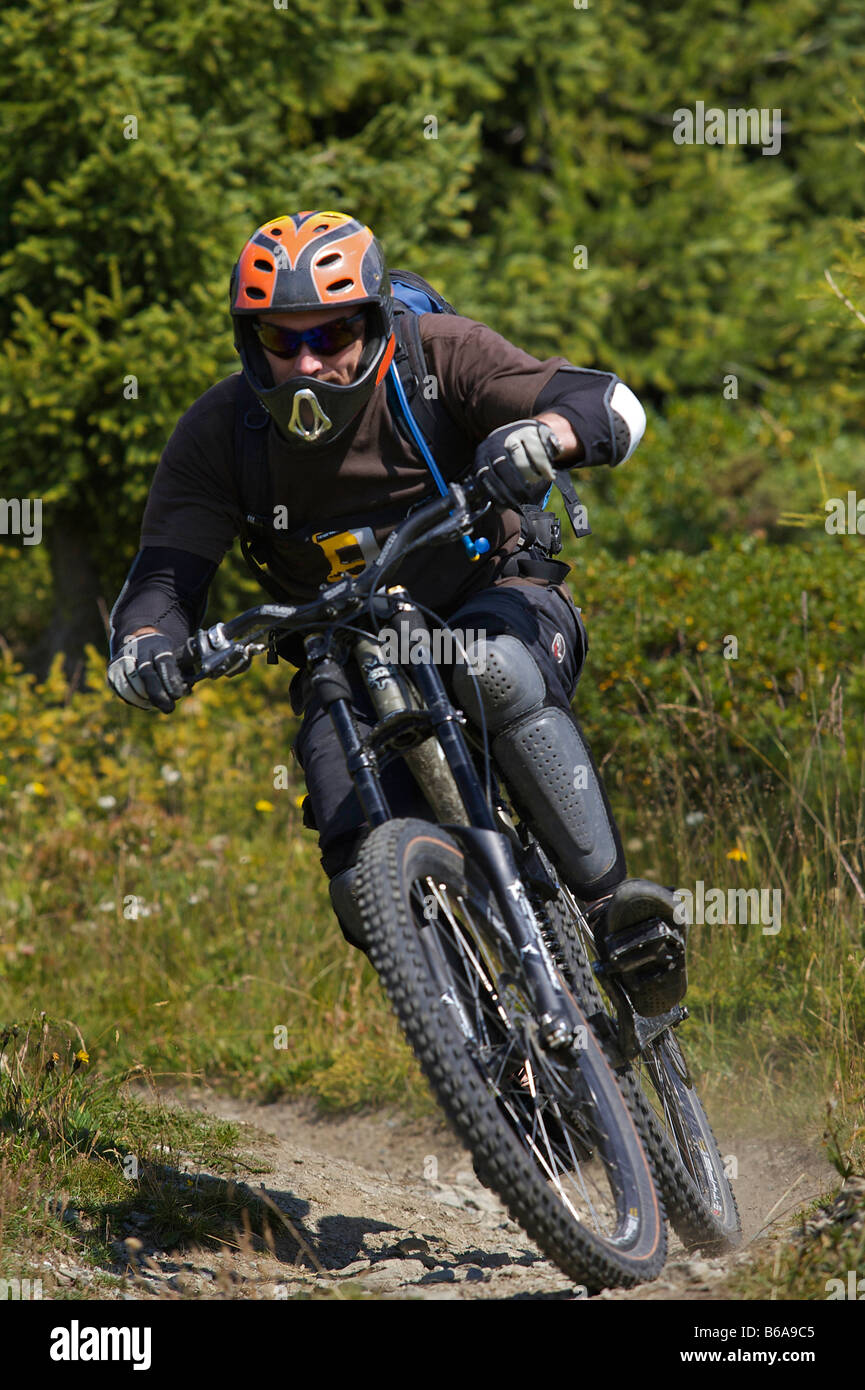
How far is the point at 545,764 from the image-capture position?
3.09 m

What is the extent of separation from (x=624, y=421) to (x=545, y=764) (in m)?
0.75

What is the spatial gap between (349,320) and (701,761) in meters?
2.74

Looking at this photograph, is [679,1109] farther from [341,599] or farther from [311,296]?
[311,296]

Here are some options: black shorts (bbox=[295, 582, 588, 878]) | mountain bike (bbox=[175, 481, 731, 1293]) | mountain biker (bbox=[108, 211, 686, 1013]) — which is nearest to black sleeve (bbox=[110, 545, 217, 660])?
mountain biker (bbox=[108, 211, 686, 1013])

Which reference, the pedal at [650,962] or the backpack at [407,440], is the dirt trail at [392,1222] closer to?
the pedal at [650,962]

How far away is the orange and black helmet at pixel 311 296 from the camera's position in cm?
304

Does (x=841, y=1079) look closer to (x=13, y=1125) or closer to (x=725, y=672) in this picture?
(x=725, y=672)

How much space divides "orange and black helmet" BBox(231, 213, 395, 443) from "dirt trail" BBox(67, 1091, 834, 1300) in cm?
179

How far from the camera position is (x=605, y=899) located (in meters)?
3.26

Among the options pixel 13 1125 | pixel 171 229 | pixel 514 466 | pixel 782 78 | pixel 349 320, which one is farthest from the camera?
pixel 782 78

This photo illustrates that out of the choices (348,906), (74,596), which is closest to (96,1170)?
(348,906)

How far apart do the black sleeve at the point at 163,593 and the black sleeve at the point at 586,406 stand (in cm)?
89
